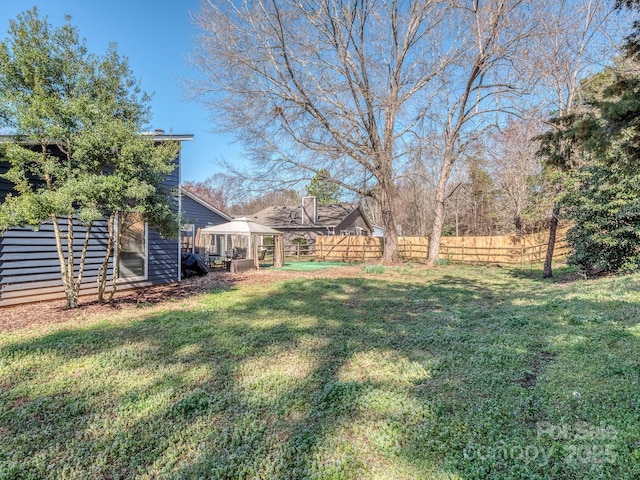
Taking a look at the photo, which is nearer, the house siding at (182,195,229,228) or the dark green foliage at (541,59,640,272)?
the dark green foliage at (541,59,640,272)

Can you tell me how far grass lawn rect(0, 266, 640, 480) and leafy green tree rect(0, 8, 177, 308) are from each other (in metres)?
2.01

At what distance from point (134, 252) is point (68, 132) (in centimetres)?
373

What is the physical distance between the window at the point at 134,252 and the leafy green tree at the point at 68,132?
194 centimetres

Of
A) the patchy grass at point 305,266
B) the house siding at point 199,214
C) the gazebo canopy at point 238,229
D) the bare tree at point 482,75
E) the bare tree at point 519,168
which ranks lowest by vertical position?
the patchy grass at point 305,266

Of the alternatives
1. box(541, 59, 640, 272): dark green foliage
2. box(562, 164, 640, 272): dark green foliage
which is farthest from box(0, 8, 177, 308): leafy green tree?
box(562, 164, 640, 272): dark green foliage

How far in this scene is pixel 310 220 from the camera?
2509 cm

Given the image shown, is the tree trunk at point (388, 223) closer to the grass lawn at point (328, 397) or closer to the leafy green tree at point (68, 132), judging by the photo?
the grass lawn at point (328, 397)

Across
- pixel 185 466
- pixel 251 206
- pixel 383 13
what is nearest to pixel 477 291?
pixel 185 466

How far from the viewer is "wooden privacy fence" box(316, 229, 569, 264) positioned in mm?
16781

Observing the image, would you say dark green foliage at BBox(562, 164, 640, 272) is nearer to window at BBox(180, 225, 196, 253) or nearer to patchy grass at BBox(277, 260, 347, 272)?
patchy grass at BBox(277, 260, 347, 272)

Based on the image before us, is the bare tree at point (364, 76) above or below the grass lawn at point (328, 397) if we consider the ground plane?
above

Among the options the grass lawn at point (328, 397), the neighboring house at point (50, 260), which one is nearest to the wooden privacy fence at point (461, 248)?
the grass lawn at point (328, 397)

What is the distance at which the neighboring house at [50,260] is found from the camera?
6422 millimetres

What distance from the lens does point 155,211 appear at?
6.59m
